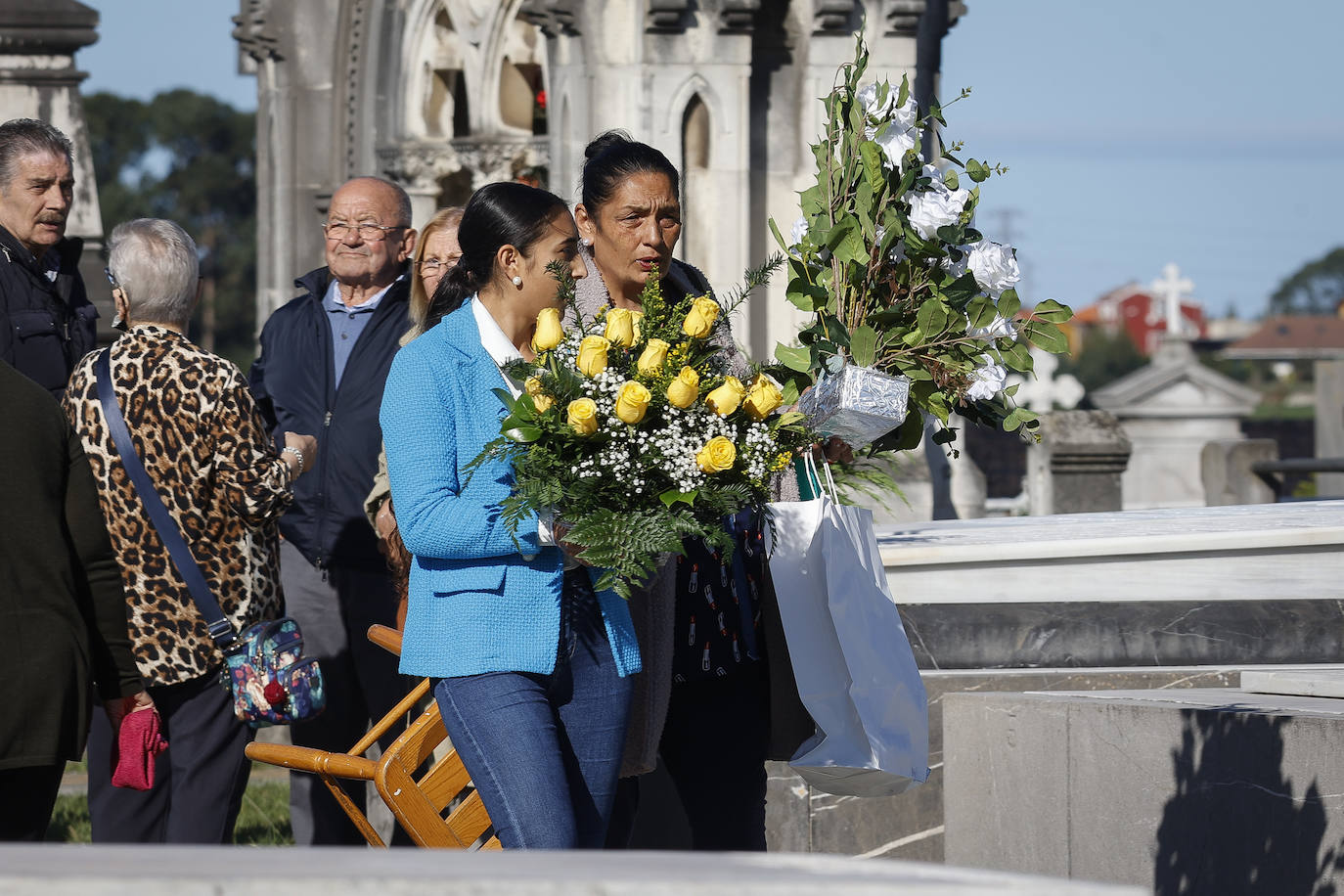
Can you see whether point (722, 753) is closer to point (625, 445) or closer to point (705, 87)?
point (625, 445)

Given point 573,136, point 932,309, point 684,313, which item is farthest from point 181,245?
point 573,136

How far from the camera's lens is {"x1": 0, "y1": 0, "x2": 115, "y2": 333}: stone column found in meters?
9.05

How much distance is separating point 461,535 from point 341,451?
2.38 m

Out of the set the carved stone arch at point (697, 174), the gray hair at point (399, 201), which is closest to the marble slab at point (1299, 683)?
the gray hair at point (399, 201)

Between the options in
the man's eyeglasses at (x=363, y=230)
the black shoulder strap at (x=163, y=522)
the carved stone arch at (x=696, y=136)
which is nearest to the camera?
the black shoulder strap at (x=163, y=522)

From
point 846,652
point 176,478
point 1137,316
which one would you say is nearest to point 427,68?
point 176,478

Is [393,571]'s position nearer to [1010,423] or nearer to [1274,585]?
[1010,423]

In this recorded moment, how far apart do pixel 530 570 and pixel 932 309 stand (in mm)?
1033

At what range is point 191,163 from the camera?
91.1 meters

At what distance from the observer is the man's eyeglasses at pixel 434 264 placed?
559cm

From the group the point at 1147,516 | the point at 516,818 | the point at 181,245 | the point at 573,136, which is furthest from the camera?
the point at 573,136

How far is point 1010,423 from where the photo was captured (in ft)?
13.4

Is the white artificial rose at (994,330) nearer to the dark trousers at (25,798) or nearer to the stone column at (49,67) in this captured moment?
the dark trousers at (25,798)

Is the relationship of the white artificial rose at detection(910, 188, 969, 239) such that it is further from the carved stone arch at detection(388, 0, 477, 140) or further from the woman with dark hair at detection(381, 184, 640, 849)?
the carved stone arch at detection(388, 0, 477, 140)
